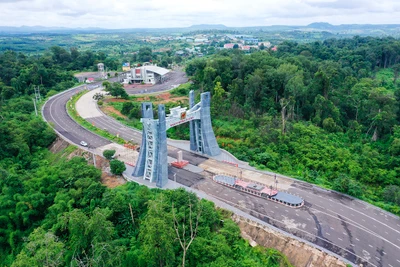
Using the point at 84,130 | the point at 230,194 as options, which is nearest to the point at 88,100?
the point at 84,130

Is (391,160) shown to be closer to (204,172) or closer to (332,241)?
(332,241)

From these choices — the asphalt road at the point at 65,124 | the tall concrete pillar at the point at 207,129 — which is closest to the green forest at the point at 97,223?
the asphalt road at the point at 65,124

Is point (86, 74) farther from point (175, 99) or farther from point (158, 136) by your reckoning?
point (158, 136)

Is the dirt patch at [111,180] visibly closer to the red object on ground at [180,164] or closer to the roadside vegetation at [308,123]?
the red object on ground at [180,164]

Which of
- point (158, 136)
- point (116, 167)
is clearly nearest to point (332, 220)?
point (158, 136)

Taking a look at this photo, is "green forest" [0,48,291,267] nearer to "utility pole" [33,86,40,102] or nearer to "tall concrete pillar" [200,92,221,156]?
"tall concrete pillar" [200,92,221,156]
